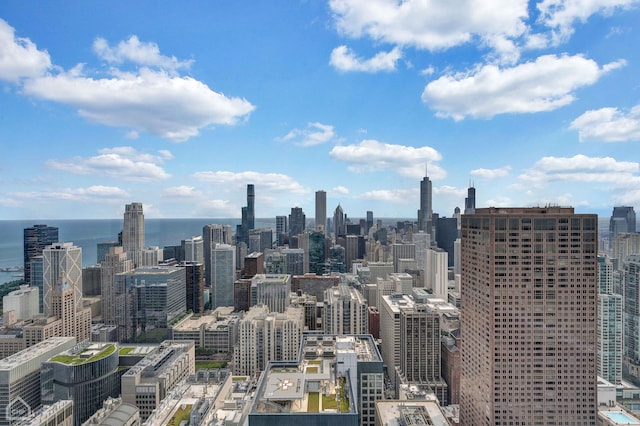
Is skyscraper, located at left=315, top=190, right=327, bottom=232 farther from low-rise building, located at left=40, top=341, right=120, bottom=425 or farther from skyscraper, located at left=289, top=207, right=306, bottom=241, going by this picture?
low-rise building, located at left=40, top=341, right=120, bottom=425

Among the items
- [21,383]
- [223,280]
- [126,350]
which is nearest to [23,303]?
[126,350]

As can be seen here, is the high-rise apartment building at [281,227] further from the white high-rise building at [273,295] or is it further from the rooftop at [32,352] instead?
the rooftop at [32,352]

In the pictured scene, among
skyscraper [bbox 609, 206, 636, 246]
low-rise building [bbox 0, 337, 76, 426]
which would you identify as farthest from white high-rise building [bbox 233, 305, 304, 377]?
skyscraper [bbox 609, 206, 636, 246]

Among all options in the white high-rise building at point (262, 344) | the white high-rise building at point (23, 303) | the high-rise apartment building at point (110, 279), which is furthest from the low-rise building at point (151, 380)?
the white high-rise building at point (23, 303)

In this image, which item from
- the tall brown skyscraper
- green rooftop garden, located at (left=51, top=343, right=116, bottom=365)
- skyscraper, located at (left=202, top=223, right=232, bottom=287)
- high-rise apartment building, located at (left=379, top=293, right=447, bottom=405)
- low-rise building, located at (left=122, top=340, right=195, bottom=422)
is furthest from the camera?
skyscraper, located at (left=202, top=223, right=232, bottom=287)

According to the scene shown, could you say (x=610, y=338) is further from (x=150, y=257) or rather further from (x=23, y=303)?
(x=150, y=257)

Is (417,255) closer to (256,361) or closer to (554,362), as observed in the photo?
(256,361)

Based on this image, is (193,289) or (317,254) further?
(317,254)
